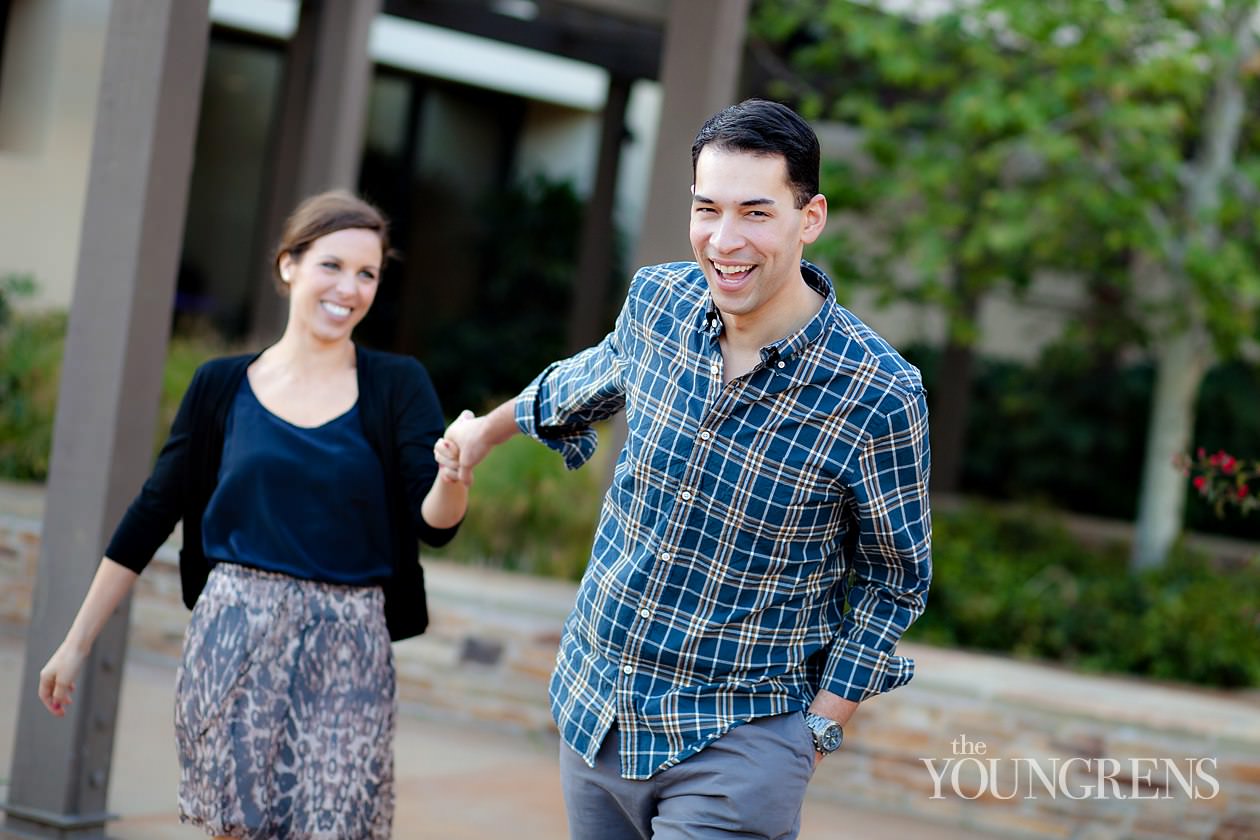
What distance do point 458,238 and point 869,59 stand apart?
6839 mm

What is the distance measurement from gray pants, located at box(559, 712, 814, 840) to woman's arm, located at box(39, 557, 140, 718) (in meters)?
1.29

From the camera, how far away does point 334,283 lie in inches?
129

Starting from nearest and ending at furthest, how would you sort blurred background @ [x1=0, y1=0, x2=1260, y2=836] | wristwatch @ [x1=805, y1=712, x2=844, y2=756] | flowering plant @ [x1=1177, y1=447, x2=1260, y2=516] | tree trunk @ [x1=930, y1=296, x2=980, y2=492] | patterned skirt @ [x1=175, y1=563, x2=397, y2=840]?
wristwatch @ [x1=805, y1=712, x2=844, y2=756]
patterned skirt @ [x1=175, y1=563, x2=397, y2=840]
flowering plant @ [x1=1177, y1=447, x2=1260, y2=516]
blurred background @ [x1=0, y1=0, x2=1260, y2=836]
tree trunk @ [x1=930, y1=296, x2=980, y2=492]

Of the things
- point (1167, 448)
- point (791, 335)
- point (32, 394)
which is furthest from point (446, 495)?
point (1167, 448)

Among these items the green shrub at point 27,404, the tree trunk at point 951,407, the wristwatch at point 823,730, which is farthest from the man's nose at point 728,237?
the tree trunk at point 951,407

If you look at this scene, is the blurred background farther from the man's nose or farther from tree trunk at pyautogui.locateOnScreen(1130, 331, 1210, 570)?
the man's nose

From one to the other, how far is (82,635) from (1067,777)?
394 centimetres

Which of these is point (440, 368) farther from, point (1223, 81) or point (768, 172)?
point (768, 172)

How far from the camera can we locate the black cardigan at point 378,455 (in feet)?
10.7

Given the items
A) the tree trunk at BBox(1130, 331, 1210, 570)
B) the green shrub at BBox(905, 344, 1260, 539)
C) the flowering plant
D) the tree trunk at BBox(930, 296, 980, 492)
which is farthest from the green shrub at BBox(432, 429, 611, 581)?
the green shrub at BBox(905, 344, 1260, 539)

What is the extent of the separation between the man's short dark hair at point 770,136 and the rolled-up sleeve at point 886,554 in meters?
0.39

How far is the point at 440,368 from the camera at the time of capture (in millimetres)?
15398

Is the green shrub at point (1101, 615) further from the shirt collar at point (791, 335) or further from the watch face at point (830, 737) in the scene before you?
the shirt collar at point (791, 335)

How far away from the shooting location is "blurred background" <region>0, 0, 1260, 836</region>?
812cm
